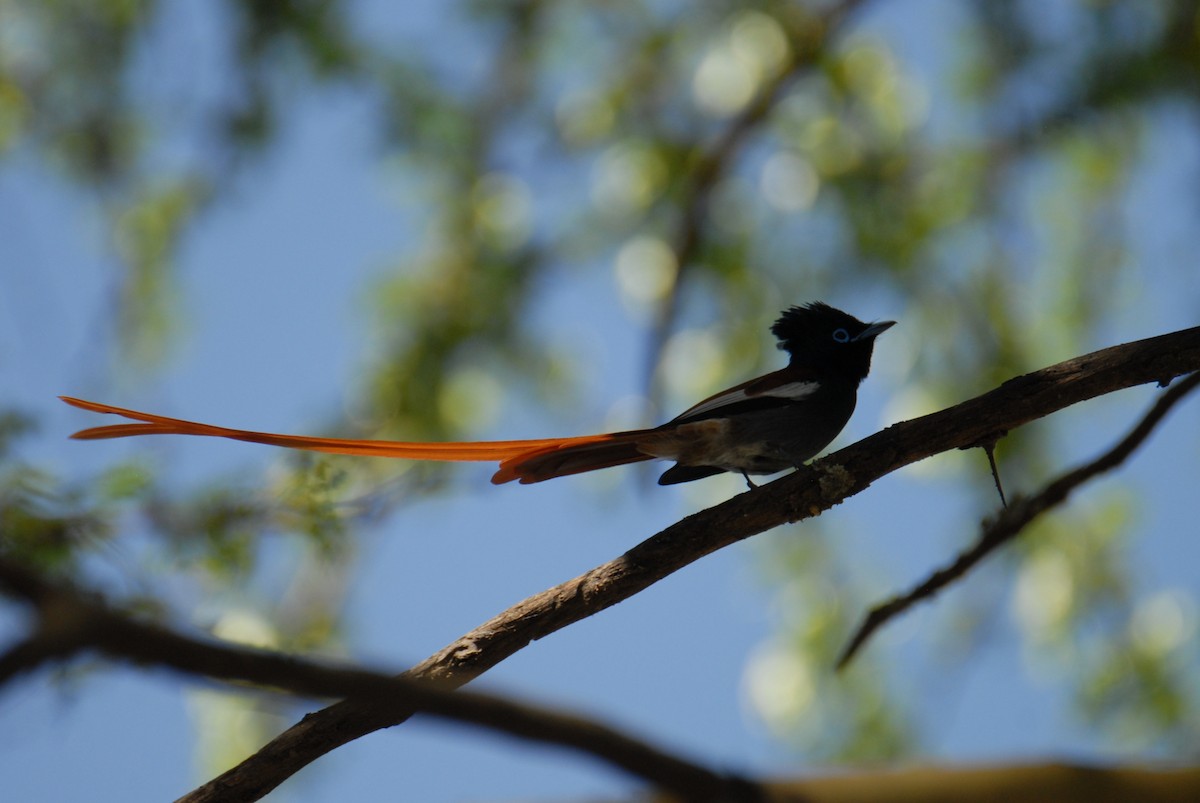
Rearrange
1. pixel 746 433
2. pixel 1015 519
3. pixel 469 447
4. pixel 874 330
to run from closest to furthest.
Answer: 1. pixel 1015 519
2. pixel 469 447
3. pixel 746 433
4. pixel 874 330

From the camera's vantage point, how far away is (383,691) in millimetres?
1293

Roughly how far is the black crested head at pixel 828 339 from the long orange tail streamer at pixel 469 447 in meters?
0.92

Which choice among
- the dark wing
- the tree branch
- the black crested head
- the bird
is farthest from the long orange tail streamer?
the tree branch

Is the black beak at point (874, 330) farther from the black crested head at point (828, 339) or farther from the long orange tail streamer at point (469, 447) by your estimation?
the long orange tail streamer at point (469, 447)

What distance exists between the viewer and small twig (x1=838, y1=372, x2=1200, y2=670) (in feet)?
7.62

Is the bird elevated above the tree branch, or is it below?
above

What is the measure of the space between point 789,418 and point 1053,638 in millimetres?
2829

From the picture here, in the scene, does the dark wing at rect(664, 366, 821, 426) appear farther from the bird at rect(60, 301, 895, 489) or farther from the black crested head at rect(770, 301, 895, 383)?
the black crested head at rect(770, 301, 895, 383)

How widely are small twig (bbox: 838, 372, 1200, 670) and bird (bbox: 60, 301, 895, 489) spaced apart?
1012mm

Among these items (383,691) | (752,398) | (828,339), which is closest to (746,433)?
(752,398)

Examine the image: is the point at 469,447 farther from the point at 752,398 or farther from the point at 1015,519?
the point at 1015,519

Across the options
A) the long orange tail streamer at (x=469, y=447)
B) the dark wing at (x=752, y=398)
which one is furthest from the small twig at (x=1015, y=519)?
the dark wing at (x=752, y=398)

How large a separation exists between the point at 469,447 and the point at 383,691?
4.99 ft

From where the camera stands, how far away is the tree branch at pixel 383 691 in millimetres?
1199
